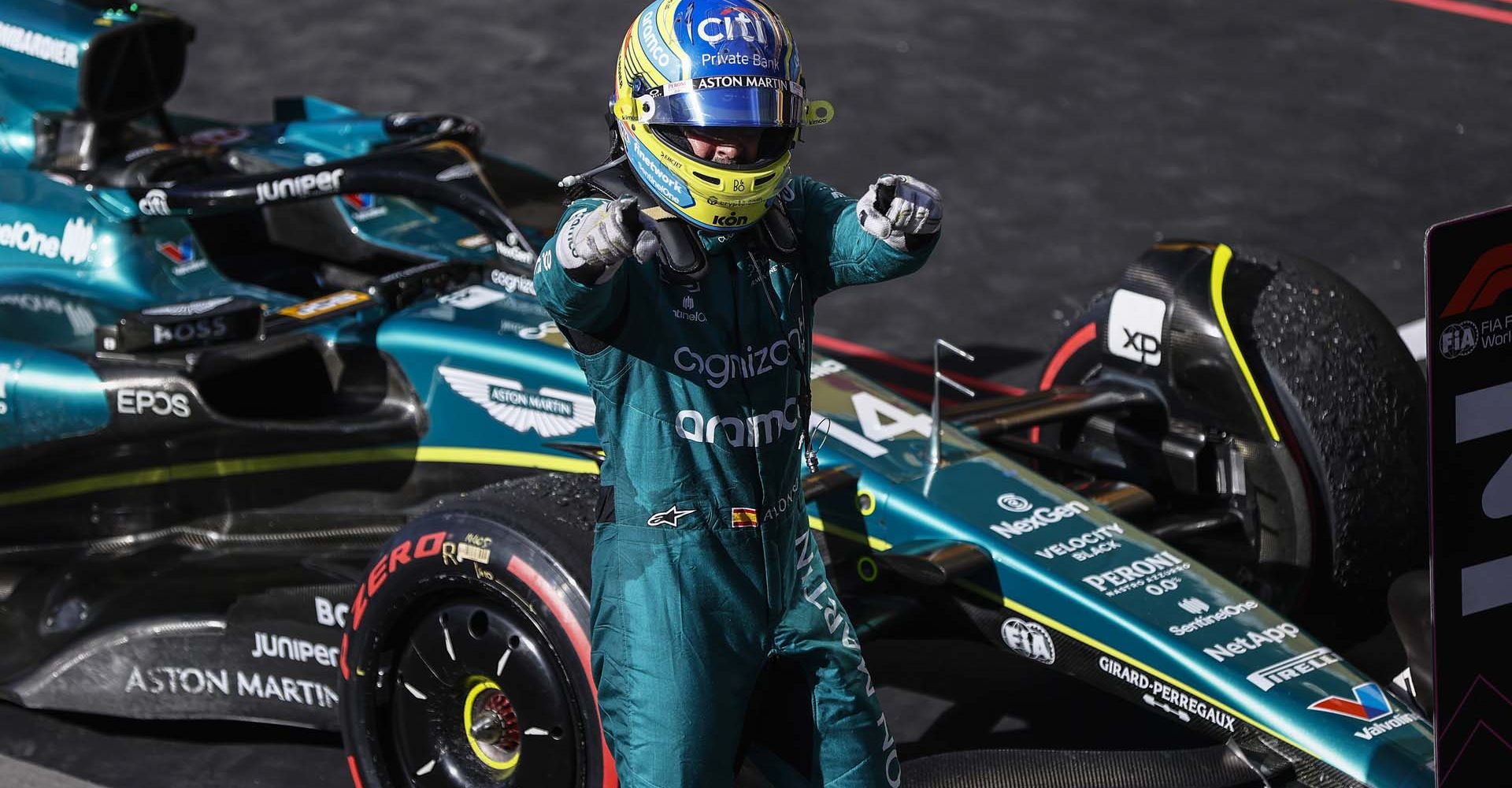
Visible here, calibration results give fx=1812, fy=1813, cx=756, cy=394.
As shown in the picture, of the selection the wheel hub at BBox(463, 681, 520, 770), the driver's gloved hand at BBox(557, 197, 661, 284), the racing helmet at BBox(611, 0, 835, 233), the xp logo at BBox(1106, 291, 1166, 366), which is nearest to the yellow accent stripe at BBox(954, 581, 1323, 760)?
the wheel hub at BBox(463, 681, 520, 770)

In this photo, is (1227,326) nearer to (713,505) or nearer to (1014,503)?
(1014,503)

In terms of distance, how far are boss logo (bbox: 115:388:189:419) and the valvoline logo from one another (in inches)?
38.4

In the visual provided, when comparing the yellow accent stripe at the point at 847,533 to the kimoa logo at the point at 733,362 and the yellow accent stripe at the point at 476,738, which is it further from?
the kimoa logo at the point at 733,362

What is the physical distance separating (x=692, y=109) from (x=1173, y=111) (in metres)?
7.43

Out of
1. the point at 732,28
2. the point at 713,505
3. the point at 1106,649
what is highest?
the point at 732,28

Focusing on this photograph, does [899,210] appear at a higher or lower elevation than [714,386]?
higher

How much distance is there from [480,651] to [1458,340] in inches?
92.3

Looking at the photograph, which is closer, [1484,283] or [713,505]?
[1484,283]

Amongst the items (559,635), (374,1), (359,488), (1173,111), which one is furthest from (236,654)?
(374,1)

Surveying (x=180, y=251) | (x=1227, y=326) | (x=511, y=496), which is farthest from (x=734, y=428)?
(x=180, y=251)

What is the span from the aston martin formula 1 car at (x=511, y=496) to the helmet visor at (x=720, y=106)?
48cm

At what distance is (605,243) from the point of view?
303 cm

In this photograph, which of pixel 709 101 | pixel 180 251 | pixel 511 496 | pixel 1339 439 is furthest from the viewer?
pixel 180 251

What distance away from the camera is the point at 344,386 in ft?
17.9
